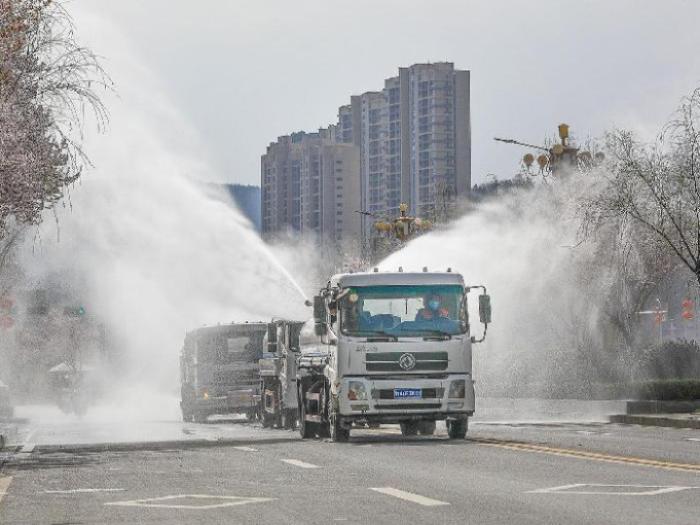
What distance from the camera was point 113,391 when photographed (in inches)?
4564

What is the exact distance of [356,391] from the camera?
27453 mm

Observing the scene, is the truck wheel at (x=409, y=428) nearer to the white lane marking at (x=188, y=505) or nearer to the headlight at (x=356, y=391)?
the headlight at (x=356, y=391)

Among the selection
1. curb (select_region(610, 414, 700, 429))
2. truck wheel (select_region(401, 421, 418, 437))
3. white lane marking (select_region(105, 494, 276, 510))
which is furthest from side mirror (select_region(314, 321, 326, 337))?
white lane marking (select_region(105, 494, 276, 510))


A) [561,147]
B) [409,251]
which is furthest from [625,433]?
[409,251]

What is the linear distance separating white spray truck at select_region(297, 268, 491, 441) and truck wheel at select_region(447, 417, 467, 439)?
2cm

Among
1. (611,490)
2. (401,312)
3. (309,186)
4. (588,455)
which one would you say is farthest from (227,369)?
(309,186)

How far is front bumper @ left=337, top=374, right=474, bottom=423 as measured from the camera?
27.5 m

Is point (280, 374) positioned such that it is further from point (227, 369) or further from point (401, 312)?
point (401, 312)

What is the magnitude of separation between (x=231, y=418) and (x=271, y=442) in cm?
2457

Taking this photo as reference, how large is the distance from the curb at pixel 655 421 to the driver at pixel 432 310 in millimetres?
8359

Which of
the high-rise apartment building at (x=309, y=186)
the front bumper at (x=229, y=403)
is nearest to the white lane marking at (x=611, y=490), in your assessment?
the front bumper at (x=229, y=403)

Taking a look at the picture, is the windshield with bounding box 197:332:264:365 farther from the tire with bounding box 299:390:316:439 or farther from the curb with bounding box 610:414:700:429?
the tire with bounding box 299:390:316:439

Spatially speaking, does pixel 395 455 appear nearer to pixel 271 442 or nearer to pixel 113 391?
pixel 271 442

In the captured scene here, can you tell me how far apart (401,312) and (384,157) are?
168 metres
